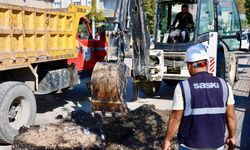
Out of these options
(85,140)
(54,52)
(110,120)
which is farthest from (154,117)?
(54,52)

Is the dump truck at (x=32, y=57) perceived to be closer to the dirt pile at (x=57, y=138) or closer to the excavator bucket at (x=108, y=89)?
the dirt pile at (x=57, y=138)

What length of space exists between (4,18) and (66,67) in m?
2.80

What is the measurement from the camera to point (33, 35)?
23.1 feet

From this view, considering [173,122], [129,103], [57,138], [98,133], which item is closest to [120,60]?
[98,133]

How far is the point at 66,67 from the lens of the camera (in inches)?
348

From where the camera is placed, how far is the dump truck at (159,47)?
653 cm

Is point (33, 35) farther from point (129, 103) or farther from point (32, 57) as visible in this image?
point (129, 103)

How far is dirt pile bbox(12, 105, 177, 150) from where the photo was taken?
5.70 meters

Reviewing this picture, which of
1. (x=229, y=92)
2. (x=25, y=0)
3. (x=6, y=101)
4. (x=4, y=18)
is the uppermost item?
(x=25, y=0)

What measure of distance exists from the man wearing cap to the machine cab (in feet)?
20.7

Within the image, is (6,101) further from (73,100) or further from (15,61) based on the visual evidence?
(73,100)

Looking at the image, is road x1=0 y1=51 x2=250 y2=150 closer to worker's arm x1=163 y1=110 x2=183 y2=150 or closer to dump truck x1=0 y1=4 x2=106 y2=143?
dump truck x1=0 y1=4 x2=106 y2=143

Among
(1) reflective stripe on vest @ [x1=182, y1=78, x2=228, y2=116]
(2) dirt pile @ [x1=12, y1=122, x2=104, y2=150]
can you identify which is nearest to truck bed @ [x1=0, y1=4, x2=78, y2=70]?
(2) dirt pile @ [x1=12, y1=122, x2=104, y2=150]

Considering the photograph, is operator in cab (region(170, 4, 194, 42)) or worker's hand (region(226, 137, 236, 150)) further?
operator in cab (region(170, 4, 194, 42))
